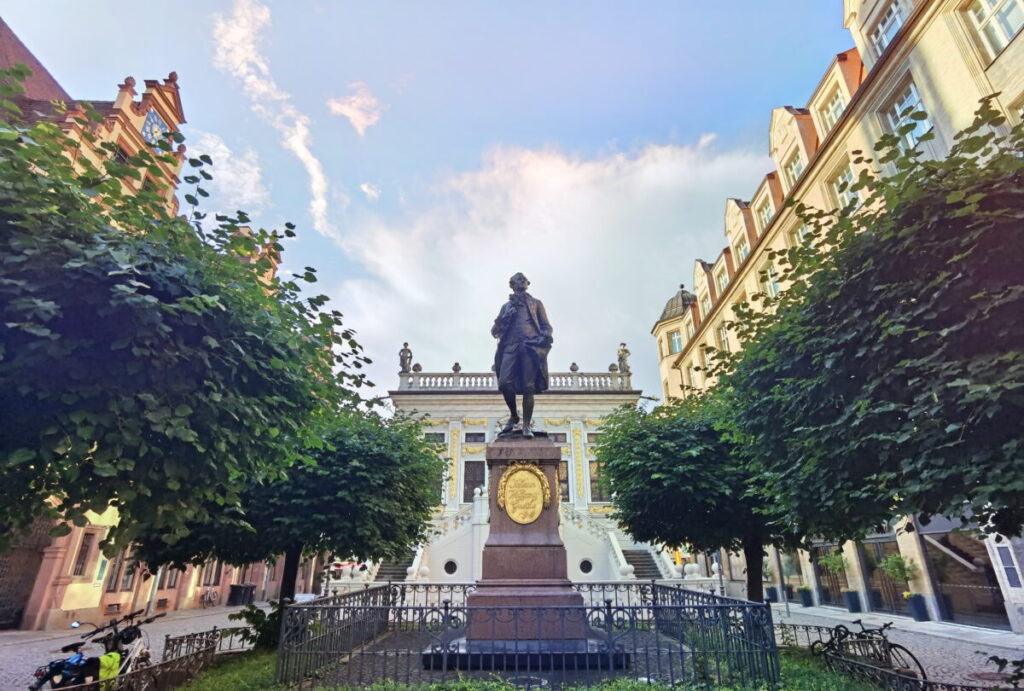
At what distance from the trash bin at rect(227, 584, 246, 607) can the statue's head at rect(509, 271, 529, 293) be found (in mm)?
28057

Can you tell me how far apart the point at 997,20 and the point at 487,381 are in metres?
29.1

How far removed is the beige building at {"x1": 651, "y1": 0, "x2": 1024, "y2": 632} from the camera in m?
13.1

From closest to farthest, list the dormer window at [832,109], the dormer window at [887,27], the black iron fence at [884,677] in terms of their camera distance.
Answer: the black iron fence at [884,677]
the dormer window at [887,27]
the dormer window at [832,109]

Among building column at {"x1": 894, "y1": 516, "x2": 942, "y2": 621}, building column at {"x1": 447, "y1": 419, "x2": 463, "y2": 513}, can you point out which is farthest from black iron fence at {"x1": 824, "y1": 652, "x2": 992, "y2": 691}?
building column at {"x1": 447, "y1": 419, "x2": 463, "y2": 513}

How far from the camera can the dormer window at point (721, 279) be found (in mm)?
31641

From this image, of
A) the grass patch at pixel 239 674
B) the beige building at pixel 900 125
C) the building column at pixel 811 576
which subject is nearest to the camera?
the grass patch at pixel 239 674

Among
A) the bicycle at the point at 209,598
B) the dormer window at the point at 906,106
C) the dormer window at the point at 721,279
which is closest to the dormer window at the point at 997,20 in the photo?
the dormer window at the point at 906,106

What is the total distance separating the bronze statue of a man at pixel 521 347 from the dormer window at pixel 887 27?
1485 centimetres

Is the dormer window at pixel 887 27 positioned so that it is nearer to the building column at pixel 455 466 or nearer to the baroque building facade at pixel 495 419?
the baroque building facade at pixel 495 419

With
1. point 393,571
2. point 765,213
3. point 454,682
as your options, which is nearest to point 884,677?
point 454,682

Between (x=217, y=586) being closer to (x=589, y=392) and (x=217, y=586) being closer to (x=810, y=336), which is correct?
(x=589, y=392)

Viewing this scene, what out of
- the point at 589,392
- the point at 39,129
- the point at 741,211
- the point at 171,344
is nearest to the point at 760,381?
the point at 171,344

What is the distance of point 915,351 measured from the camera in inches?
217

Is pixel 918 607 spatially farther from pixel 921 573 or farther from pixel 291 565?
pixel 291 565
